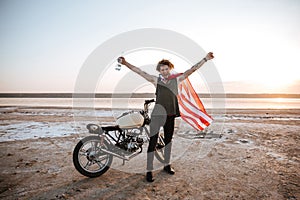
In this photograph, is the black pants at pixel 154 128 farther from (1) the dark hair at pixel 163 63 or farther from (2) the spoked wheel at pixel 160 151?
(1) the dark hair at pixel 163 63

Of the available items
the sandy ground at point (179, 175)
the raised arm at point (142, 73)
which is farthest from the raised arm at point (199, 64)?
the sandy ground at point (179, 175)

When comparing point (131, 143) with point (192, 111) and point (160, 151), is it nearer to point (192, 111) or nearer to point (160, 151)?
point (160, 151)

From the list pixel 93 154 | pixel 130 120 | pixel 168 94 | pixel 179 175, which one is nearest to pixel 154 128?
pixel 130 120

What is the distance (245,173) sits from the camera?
12.1 feet

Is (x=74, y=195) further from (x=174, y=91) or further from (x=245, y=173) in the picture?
(x=245, y=173)

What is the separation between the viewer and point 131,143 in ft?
12.1

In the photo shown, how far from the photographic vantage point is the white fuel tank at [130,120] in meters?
3.51

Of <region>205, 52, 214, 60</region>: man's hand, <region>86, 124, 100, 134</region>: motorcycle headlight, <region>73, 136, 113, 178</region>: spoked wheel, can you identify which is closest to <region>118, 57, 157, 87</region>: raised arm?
<region>205, 52, 214, 60</region>: man's hand

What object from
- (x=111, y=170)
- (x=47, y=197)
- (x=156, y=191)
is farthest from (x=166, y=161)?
(x=47, y=197)

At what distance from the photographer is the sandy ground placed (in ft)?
9.89

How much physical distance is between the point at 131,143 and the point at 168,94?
4.10 ft

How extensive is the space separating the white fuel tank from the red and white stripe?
4.92 ft

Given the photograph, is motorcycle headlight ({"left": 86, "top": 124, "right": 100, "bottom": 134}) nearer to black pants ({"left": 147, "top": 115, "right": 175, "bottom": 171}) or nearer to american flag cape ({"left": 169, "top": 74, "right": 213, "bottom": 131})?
black pants ({"left": 147, "top": 115, "right": 175, "bottom": 171})

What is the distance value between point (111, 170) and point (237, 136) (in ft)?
15.1
